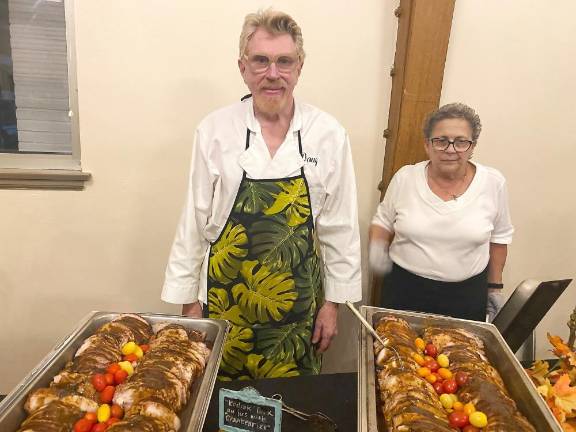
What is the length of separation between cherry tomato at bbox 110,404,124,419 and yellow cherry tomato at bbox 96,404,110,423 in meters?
0.01

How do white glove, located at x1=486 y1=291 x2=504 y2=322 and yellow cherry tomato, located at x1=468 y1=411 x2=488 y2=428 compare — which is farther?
white glove, located at x1=486 y1=291 x2=504 y2=322

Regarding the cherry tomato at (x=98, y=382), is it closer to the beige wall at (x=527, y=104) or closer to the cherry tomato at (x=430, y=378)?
the cherry tomato at (x=430, y=378)

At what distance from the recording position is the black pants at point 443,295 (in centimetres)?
178

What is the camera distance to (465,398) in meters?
1.03

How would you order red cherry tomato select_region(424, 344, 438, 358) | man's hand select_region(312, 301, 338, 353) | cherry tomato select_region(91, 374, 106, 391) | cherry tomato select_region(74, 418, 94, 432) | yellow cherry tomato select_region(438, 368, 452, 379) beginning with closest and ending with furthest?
1. cherry tomato select_region(74, 418, 94, 432)
2. cherry tomato select_region(91, 374, 106, 391)
3. yellow cherry tomato select_region(438, 368, 452, 379)
4. red cherry tomato select_region(424, 344, 438, 358)
5. man's hand select_region(312, 301, 338, 353)

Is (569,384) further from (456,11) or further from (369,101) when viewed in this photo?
(456,11)

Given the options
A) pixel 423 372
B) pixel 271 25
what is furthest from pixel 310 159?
pixel 423 372

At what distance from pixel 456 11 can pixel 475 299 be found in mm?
1362

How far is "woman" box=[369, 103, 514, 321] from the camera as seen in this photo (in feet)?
5.51

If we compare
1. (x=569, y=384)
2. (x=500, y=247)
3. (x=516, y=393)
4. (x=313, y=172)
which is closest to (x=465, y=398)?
(x=516, y=393)

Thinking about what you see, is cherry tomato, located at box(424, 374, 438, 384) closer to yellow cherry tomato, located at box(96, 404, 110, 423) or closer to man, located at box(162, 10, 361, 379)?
man, located at box(162, 10, 361, 379)

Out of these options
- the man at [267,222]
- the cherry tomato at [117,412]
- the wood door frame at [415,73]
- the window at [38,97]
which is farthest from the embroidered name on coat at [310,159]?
the window at [38,97]

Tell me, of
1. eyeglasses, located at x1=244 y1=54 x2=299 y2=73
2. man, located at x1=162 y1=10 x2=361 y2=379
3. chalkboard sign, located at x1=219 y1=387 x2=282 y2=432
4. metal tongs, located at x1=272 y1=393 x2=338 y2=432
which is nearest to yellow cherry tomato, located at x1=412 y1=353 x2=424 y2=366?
metal tongs, located at x1=272 y1=393 x2=338 y2=432

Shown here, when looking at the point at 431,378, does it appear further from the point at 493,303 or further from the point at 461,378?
the point at 493,303
